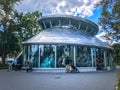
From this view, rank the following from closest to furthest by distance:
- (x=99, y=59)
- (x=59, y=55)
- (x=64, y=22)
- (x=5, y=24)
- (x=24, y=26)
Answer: (x=59, y=55)
(x=99, y=59)
(x=64, y=22)
(x=5, y=24)
(x=24, y=26)

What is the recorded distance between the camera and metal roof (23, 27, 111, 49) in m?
29.1

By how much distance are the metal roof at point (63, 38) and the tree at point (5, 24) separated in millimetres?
13934

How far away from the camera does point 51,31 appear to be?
106ft

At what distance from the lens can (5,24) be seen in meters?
45.3

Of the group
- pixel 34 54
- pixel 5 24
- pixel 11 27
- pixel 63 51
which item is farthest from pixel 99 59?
pixel 5 24

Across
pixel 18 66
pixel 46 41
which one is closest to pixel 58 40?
pixel 46 41

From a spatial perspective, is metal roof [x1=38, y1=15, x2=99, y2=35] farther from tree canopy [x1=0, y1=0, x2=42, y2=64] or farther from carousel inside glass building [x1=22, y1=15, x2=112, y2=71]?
tree canopy [x1=0, y1=0, x2=42, y2=64]

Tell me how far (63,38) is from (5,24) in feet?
60.5

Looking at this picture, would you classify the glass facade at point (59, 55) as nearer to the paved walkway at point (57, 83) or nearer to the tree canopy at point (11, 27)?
the paved walkway at point (57, 83)

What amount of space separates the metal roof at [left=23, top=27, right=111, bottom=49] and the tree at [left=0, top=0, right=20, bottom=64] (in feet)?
45.7

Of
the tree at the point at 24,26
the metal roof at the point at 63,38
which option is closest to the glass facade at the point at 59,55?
the metal roof at the point at 63,38

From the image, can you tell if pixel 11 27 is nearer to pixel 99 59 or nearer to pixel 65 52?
pixel 65 52

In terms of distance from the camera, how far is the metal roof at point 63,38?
29141 mm

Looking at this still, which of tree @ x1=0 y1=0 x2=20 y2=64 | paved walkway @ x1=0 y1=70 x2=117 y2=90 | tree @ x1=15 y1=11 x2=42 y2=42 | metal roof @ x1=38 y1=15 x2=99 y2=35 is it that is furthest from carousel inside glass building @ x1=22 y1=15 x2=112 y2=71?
tree @ x1=15 y1=11 x2=42 y2=42
